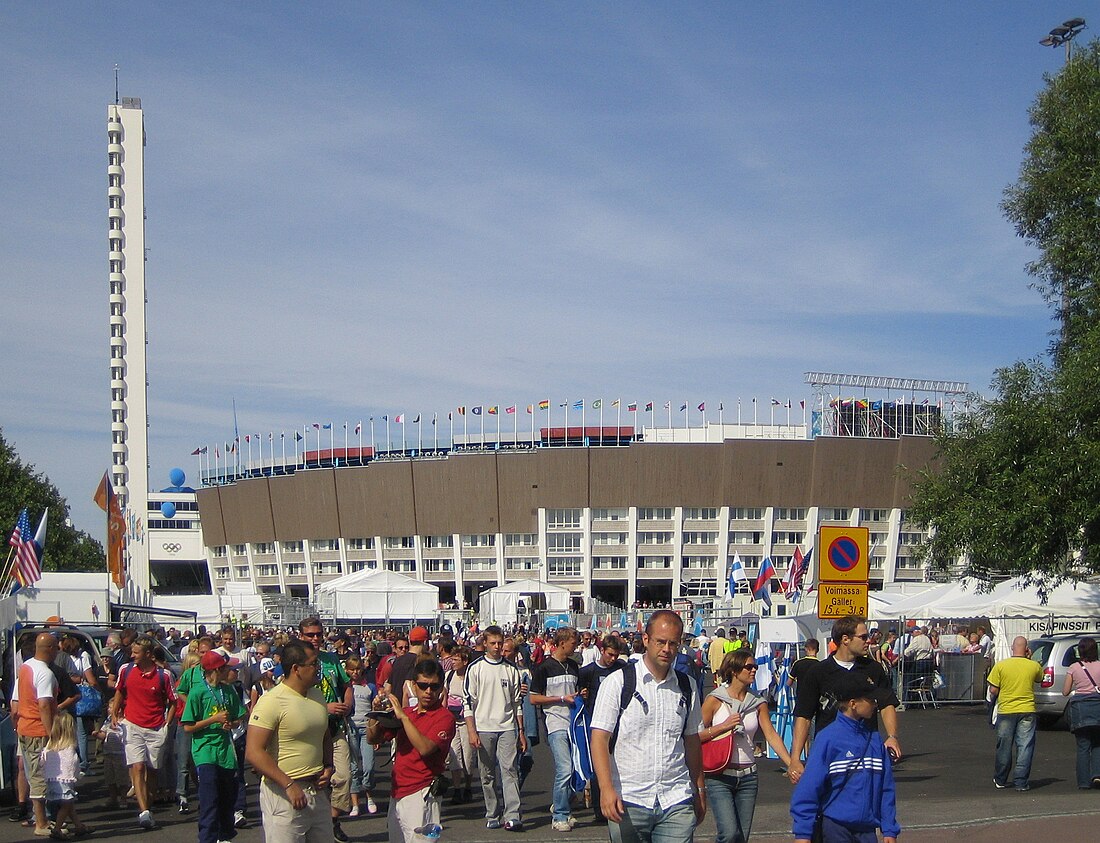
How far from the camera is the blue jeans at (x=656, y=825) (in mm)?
6113

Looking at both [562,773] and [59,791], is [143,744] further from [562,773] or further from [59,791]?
[562,773]

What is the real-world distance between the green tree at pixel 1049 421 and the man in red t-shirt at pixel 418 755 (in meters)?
19.7

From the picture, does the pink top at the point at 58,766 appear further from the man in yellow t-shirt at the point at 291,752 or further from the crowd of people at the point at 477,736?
the man in yellow t-shirt at the point at 291,752

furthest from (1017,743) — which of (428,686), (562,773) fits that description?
(428,686)

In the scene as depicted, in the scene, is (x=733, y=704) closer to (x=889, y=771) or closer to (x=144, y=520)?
(x=889, y=771)

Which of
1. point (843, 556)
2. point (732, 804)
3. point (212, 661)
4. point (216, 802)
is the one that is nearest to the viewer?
point (732, 804)

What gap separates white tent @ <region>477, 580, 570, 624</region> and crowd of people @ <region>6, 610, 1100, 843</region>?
41082 mm

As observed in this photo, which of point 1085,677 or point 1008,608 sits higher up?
point 1085,677

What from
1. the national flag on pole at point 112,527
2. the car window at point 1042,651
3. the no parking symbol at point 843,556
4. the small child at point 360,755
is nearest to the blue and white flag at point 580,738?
the small child at point 360,755

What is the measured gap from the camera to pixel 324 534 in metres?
105

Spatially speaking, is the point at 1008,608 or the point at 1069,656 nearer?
the point at 1069,656

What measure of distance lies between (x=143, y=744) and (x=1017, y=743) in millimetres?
9312

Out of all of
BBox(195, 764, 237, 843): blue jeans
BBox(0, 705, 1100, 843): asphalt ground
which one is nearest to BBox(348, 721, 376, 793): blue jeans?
BBox(0, 705, 1100, 843): asphalt ground

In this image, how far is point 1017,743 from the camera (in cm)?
1389
